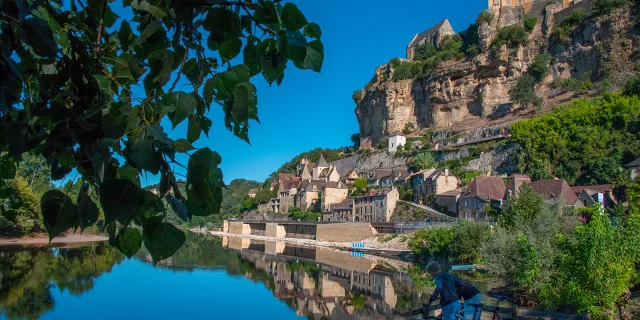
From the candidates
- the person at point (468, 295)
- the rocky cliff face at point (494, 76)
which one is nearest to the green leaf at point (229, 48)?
the person at point (468, 295)

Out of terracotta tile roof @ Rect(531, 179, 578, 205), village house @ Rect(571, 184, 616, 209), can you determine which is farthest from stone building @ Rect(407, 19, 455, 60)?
village house @ Rect(571, 184, 616, 209)

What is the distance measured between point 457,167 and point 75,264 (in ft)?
105

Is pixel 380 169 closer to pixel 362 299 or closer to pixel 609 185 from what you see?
pixel 609 185

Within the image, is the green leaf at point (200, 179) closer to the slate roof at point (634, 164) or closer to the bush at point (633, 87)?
the slate roof at point (634, 164)

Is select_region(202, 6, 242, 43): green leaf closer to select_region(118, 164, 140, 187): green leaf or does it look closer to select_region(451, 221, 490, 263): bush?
select_region(118, 164, 140, 187): green leaf

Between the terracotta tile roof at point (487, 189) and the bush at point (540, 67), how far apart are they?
1578 cm

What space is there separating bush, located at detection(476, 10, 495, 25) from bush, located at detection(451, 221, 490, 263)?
108 feet

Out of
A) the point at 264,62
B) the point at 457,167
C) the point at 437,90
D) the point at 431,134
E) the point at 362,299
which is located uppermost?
the point at 437,90

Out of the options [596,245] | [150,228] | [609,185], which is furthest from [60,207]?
[609,185]

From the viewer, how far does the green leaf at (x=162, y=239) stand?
46.6 inches

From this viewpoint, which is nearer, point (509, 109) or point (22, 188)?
point (22, 188)

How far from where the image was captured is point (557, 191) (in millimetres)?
29859

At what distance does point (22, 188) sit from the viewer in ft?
102

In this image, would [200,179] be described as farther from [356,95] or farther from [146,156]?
[356,95]
